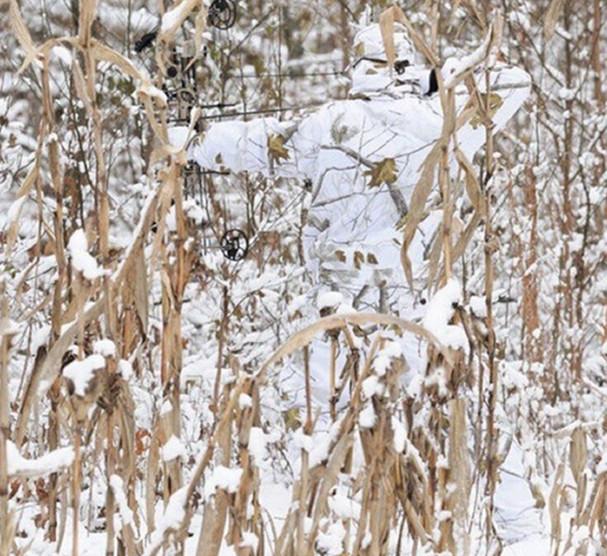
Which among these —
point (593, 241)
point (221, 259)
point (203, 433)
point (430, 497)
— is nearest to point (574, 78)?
point (593, 241)

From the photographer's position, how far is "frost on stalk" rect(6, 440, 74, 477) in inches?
40.9

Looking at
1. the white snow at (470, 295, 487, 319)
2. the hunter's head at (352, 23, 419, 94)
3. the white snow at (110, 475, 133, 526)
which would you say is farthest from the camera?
the hunter's head at (352, 23, 419, 94)

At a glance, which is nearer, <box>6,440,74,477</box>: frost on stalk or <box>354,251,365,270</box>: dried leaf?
<box>6,440,74,477</box>: frost on stalk

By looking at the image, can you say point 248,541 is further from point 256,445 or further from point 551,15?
point 551,15

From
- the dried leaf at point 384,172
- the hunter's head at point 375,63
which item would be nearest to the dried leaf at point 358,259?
the dried leaf at point 384,172

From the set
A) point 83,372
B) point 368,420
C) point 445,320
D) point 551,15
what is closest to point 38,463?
point 83,372

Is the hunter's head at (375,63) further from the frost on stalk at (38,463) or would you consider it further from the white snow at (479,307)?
the frost on stalk at (38,463)

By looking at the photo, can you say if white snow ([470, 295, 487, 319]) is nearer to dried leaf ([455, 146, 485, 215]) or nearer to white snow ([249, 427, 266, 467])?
dried leaf ([455, 146, 485, 215])

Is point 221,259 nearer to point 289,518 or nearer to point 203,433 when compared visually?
point 203,433

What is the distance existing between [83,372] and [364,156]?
252 centimetres

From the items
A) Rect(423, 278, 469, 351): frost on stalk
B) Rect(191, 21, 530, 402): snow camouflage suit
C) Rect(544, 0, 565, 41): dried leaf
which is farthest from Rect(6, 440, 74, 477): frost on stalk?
Rect(191, 21, 530, 402): snow camouflage suit

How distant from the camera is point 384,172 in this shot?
3502 mm

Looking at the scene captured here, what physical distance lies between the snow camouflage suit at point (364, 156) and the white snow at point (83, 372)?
2438 mm

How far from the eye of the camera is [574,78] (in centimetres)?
684
